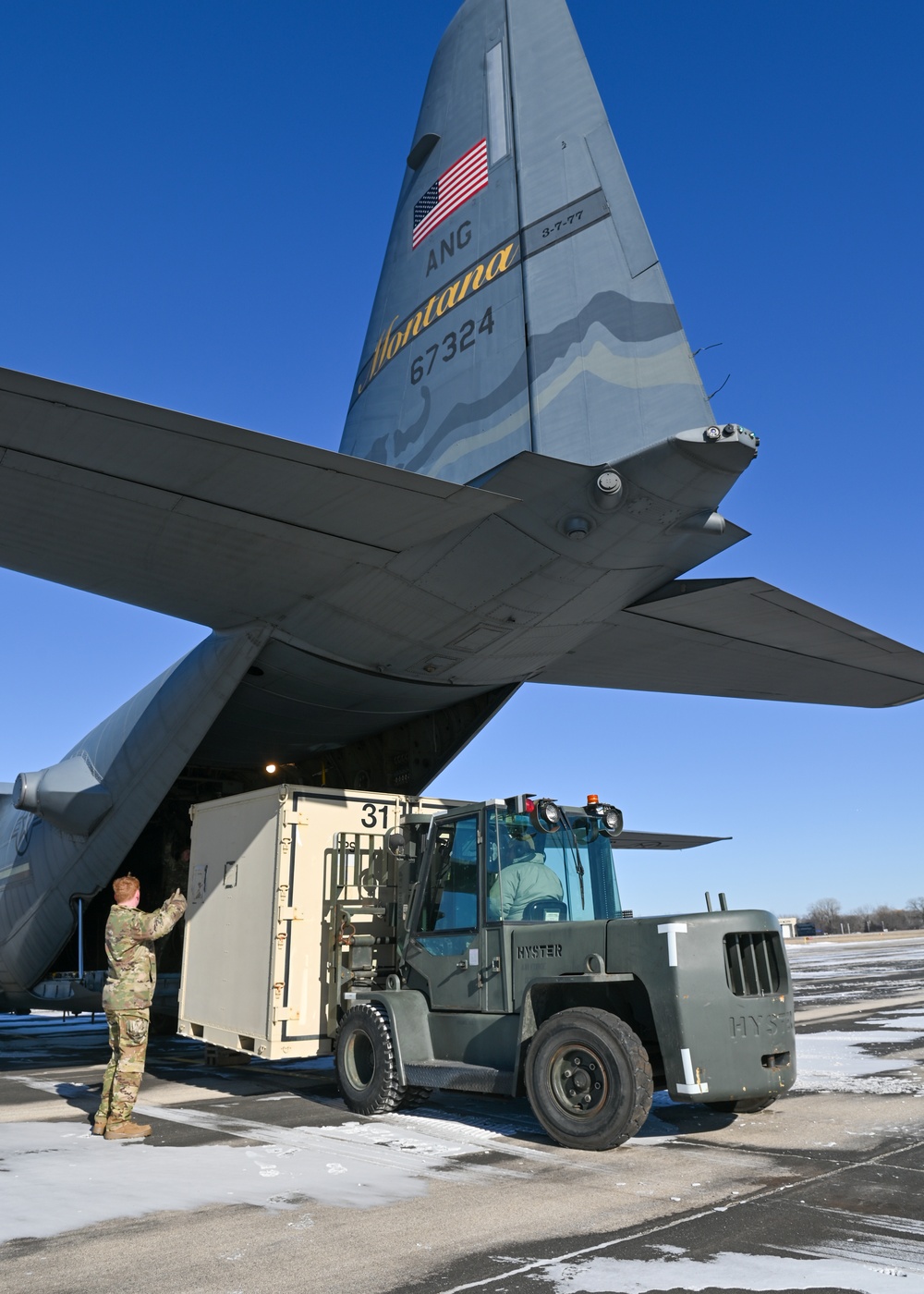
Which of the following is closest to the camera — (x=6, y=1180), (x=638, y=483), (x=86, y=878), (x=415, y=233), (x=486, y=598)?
(x=6, y=1180)

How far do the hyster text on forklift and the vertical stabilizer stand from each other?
9.27 ft

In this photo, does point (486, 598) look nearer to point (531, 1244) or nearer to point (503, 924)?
point (503, 924)

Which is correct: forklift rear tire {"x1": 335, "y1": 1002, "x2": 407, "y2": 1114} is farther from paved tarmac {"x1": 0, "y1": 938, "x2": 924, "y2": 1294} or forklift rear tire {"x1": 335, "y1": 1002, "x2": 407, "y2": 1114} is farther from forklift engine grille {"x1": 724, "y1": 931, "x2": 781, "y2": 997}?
forklift engine grille {"x1": 724, "y1": 931, "x2": 781, "y2": 997}

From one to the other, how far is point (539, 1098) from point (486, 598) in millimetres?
3586

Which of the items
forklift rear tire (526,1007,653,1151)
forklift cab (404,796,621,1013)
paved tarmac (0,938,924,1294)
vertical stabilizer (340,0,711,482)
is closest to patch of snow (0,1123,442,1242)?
paved tarmac (0,938,924,1294)

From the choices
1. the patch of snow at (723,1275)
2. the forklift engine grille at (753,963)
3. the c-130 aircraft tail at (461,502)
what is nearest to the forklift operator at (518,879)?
the forklift engine grille at (753,963)

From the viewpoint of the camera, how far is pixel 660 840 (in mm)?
16484

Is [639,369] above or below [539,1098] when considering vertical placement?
above

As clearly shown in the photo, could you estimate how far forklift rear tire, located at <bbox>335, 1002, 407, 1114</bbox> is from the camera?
22.0 ft

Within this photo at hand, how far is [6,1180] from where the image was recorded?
509 centimetres

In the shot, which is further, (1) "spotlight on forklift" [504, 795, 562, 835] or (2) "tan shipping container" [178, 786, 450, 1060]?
(2) "tan shipping container" [178, 786, 450, 1060]

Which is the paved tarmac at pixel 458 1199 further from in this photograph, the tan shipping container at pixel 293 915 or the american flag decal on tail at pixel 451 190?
the american flag decal on tail at pixel 451 190

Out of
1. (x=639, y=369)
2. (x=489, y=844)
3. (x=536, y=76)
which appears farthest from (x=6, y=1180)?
(x=536, y=76)

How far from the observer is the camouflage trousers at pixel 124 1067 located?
626 cm
